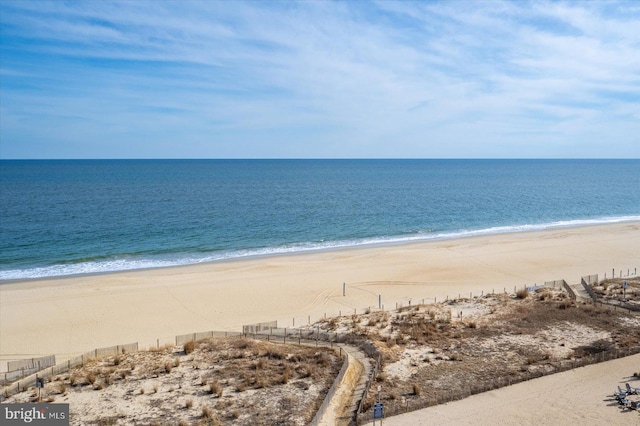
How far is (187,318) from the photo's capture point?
32.2 metres

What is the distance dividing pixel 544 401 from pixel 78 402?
18.6 meters

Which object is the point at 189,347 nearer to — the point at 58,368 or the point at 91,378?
the point at 91,378

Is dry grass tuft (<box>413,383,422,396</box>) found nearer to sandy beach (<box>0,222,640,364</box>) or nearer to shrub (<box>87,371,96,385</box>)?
sandy beach (<box>0,222,640,364</box>)

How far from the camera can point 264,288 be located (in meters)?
38.6

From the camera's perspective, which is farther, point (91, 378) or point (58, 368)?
point (58, 368)

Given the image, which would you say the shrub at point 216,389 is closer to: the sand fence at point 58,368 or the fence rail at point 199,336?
the fence rail at point 199,336

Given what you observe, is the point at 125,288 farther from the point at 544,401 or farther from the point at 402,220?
the point at 402,220

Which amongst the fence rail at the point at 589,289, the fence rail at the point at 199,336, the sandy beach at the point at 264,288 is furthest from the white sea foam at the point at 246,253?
the fence rail at the point at 589,289

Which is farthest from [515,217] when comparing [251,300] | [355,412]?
[355,412]

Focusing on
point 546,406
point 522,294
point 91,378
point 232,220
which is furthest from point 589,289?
point 232,220

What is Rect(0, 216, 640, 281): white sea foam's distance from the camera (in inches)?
1761
